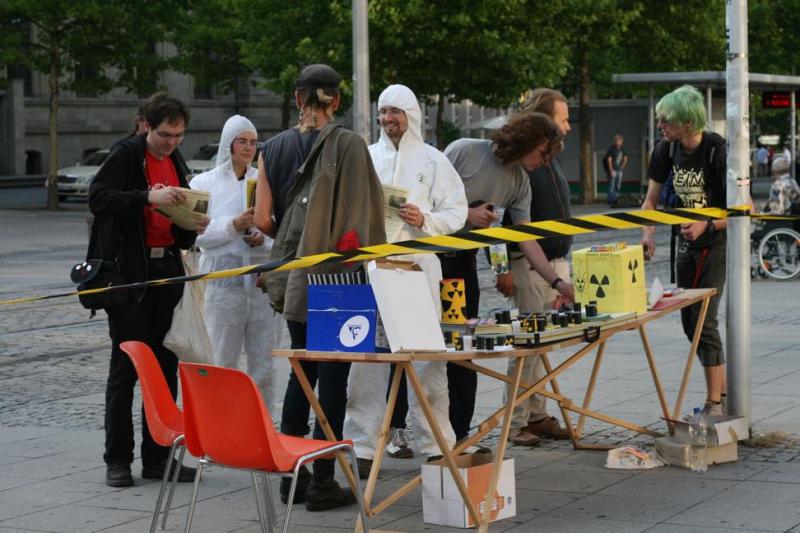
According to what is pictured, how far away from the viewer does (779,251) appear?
18125 mm

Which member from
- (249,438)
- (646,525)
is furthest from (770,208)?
(249,438)

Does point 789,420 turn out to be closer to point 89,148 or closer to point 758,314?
point 758,314

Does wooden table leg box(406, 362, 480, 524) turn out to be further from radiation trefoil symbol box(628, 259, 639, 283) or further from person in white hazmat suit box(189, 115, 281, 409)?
person in white hazmat suit box(189, 115, 281, 409)

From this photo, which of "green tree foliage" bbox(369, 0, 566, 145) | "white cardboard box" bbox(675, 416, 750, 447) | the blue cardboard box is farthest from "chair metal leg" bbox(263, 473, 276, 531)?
"green tree foliage" bbox(369, 0, 566, 145)

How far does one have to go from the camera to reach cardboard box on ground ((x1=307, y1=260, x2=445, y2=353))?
227 inches

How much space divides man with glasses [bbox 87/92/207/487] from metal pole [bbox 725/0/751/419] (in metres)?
2.73

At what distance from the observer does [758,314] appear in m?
14.2

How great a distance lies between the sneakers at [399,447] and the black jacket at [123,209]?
1.49 meters

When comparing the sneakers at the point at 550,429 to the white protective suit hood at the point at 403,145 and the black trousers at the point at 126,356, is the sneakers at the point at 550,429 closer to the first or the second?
the white protective suit hood at the point at 403,145

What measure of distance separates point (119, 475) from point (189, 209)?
132 centimetres

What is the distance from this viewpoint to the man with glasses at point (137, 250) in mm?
7164

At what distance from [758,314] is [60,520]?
927 centimetres

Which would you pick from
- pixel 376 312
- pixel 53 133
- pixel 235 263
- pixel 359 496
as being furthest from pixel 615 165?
pixel 359 496

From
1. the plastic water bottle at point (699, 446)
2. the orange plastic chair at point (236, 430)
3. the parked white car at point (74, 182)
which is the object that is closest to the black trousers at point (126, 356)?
the orange plastic chair at point (236, 430)
